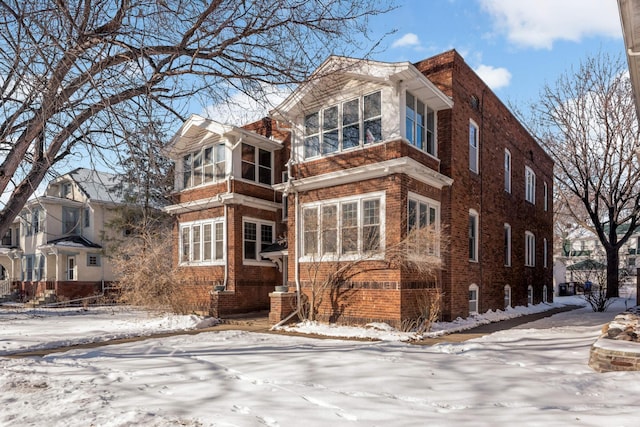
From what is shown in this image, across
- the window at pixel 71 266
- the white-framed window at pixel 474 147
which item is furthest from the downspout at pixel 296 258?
the window at pixel 71 266

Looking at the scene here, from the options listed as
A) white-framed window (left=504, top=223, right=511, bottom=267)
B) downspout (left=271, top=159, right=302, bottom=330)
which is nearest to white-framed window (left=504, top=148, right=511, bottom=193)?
white-framed window (left=504, top=223, right=511, bottom=267)

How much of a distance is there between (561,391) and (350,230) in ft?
24.5

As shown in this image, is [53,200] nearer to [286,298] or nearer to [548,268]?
[286,298]

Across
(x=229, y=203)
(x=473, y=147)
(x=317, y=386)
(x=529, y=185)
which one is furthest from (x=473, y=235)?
(x=317, y=386)

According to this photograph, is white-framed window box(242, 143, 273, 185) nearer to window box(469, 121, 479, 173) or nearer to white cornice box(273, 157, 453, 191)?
white cornice box(273, 157, 453, 191)

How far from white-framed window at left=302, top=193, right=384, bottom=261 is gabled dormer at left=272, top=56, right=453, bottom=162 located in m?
1.60

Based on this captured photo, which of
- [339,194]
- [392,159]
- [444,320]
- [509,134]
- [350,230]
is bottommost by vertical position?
[444,320]

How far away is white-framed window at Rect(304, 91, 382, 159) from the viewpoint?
40.7 feet

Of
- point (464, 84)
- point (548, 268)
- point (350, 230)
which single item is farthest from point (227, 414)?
point (548, 268)

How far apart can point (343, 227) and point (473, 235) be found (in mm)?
5191

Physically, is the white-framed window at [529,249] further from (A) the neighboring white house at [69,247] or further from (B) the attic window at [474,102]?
(A) the neighboring white house at [69,247]

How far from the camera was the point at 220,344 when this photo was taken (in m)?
9.13

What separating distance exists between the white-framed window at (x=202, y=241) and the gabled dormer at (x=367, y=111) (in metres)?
4.53

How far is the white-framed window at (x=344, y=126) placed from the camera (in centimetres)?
1241
